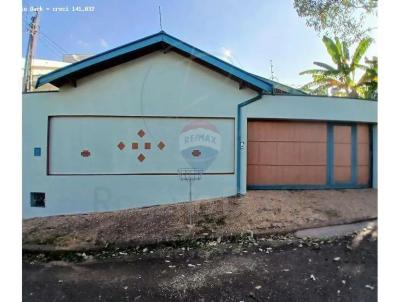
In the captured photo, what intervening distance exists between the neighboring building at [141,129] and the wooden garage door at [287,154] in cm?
37

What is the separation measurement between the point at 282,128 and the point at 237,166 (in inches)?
47.2

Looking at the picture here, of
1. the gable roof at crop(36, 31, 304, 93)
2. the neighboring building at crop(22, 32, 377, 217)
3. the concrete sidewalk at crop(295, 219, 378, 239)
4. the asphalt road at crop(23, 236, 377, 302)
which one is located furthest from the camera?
the neighboring building at crop(22, 32, 377, 217)

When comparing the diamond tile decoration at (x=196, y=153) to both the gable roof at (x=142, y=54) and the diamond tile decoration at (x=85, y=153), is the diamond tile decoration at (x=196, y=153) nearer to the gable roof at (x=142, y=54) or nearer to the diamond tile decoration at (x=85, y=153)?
the gable roof at (x=142, y=54)

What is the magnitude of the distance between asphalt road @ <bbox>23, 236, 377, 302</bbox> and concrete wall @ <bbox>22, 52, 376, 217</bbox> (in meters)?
1.27

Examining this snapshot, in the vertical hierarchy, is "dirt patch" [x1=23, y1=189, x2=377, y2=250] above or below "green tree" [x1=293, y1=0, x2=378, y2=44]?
below

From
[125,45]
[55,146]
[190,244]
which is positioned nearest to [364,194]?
[190,244]

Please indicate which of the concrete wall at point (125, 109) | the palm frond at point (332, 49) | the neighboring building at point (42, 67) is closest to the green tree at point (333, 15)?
the palm frond at point (332, 49)

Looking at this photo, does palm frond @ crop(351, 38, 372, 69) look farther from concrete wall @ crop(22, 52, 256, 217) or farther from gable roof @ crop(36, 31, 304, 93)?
concrete wall @ crop(22, 52, 256, 217)

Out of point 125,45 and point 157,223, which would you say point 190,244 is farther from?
point 125,45

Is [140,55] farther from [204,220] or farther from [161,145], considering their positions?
[204,220]

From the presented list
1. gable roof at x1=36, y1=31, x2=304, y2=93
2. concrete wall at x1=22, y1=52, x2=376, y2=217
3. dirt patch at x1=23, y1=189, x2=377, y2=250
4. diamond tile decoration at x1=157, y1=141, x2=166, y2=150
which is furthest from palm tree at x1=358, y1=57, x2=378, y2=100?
diamond tile decoration at x1=157, y1=141, x2=166, y2=150

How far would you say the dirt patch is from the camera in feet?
9.66

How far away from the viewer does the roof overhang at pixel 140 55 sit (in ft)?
11.7

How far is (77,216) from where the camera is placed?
369 cm
